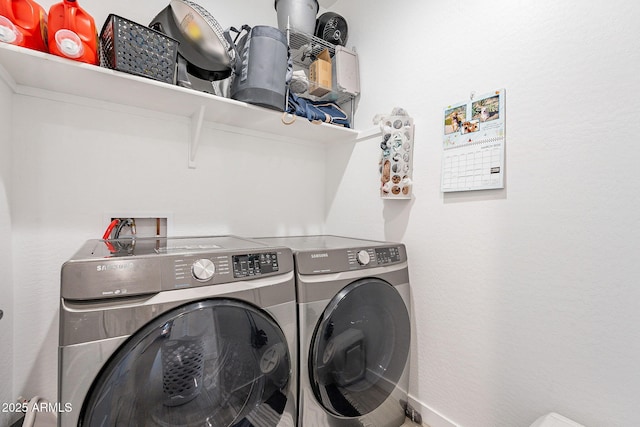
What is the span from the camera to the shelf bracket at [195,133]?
145 centimetres

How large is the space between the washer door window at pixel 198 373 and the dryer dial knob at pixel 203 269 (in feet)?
0.26

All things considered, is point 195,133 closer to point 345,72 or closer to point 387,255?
point 345,72

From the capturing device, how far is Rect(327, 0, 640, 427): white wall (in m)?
0.92

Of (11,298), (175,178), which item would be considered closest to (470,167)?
(175,178)

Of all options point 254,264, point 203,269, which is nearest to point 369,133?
point 254,264

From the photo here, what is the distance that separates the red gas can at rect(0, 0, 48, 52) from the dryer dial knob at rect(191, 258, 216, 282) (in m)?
0.97

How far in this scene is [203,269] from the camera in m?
0.89

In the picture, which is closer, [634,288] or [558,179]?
[634,288]

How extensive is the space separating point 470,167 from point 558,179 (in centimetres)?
32

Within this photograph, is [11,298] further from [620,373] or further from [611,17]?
[611,17]

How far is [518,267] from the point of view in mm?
1146

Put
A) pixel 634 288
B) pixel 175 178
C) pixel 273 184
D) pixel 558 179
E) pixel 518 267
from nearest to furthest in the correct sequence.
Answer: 1. pixel 634 288
2. pixel 558 179
3. pixel 518 267
4. pixel 175 178
5. pixel 273 184

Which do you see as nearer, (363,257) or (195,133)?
(363,257)

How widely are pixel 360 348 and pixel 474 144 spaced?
1045mm
